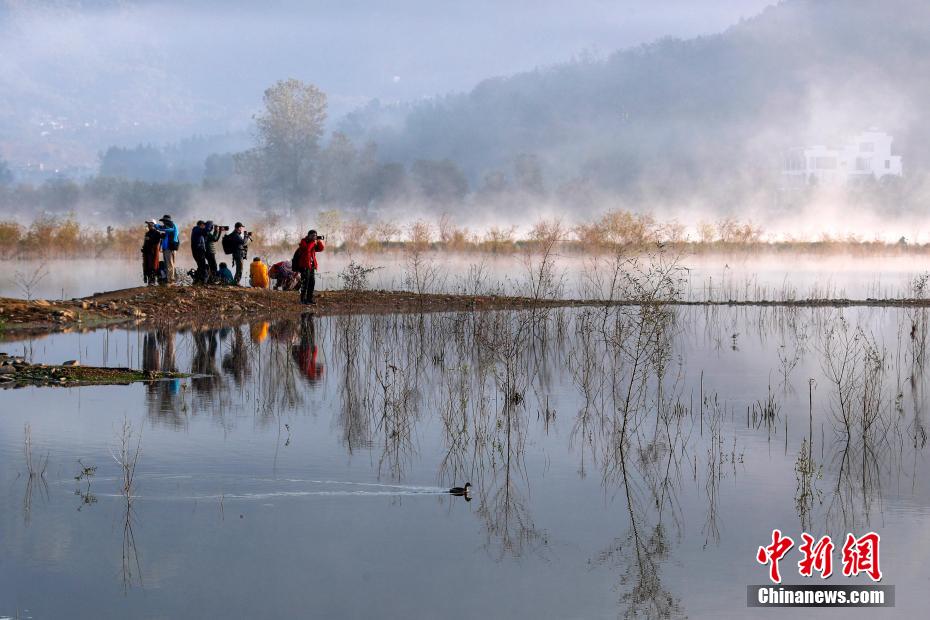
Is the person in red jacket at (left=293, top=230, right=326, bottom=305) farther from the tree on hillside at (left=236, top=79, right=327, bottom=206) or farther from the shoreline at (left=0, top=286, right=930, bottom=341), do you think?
the tree on hillside at (left=236, top=79, right=327, bottom=206)

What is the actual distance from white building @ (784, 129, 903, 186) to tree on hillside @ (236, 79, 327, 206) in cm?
4676

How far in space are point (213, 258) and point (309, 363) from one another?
11.5m

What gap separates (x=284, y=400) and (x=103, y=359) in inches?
184

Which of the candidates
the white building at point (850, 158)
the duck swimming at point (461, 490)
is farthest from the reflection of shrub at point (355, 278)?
the white building at point (850, 158)

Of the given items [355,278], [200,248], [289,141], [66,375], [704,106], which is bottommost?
[66,375]

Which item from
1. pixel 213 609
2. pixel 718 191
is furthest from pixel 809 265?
pixel 718 191

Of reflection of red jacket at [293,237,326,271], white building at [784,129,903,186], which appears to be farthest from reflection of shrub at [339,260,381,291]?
white building at [784,129,903,186]

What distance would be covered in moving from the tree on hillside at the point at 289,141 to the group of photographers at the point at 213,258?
6871 centimetres

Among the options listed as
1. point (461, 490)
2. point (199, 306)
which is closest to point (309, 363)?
point (461, 490)

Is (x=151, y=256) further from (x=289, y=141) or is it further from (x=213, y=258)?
(x=289, y=141)

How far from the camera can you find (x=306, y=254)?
26219 mm

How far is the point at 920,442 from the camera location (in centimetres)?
1253

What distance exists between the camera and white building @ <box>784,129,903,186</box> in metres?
121

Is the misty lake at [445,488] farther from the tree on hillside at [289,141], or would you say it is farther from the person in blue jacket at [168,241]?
the tree on hillside at [289,141]
